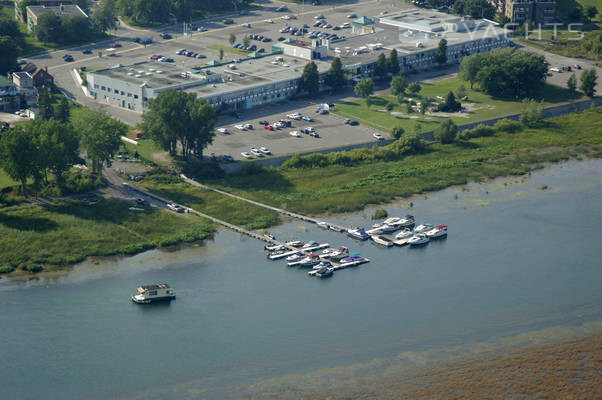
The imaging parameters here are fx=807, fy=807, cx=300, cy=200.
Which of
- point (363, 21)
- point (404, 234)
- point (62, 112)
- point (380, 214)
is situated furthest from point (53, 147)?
point (363, 21)

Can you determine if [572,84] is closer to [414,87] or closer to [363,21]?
[414,87]

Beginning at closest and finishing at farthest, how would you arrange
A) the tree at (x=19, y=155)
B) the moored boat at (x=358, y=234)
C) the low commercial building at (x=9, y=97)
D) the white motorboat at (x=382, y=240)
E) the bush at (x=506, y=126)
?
the white motorboat at (x=382, y=240) → the moored boat at (x=358, y=234) → the tree at (x=19, y=155) → the bush at (x=506, y=126) → the low commercial building at (x=9, y=97)

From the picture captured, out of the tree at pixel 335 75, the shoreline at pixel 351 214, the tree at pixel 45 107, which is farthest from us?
the tree at pixel 335 75

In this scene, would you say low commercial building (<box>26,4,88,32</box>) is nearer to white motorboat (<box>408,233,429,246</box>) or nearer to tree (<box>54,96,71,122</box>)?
tree (<box>54,96,71,122</box>)

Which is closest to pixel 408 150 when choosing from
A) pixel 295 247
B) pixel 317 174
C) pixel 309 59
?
pixel 317 174

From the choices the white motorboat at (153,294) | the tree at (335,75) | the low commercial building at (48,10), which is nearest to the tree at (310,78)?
the tree at (335,75)

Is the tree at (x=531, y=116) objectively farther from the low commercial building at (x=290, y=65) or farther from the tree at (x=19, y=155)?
the tree at (x=19, y=155)

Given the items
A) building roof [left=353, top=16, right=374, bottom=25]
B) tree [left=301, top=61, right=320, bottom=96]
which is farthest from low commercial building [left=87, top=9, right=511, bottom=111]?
building roof [left=353, top=16, right=374, bottom=25]
